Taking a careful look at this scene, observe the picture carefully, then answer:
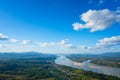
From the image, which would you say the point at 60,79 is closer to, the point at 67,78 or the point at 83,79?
the point at 67,78

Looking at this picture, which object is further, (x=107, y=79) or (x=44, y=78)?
(x=44, y=78)

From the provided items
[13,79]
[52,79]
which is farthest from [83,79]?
[13,79]

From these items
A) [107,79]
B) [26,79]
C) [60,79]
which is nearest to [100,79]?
[107,79]

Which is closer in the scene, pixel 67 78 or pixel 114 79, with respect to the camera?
pixel 114 79

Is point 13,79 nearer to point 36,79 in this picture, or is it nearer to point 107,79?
point 36,79

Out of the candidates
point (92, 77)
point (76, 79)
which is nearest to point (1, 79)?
point (76, 79)

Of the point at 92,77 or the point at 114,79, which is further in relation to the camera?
the point at 92,77

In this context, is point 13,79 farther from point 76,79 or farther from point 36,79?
point 76,79
